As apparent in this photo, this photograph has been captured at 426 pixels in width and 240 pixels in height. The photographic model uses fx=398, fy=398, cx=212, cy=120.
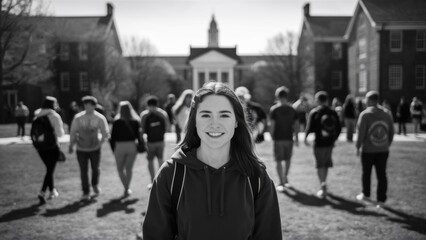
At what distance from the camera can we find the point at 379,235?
5410 millimetres

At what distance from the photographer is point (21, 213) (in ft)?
21.8

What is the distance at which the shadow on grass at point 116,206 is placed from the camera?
6727 millimetres

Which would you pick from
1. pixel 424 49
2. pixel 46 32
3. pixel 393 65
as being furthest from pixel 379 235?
pixel 46 32

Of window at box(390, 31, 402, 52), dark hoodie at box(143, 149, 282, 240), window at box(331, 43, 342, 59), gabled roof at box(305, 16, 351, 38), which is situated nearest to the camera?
dark hoodie at box(143, 149, 282, 240)

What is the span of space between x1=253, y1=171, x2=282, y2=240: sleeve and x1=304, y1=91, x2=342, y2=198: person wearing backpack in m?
5.54

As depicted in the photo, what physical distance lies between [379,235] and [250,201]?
3860mm

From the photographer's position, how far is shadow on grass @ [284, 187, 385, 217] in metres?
6.62

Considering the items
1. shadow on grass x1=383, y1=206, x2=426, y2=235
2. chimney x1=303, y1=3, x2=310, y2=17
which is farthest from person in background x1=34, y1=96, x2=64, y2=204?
chimney x1=303, y1=3, x2=310, y2=17

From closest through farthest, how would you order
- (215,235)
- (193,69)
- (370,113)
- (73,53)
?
1. (215,235)
2. (370,113)
3. (73,53)
4. (193,69)

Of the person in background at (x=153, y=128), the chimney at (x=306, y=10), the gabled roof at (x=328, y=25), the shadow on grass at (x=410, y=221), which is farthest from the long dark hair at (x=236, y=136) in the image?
the chimney at (x=306, y=10)

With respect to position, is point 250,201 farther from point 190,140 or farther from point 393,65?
point 393,65

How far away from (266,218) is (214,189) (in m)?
0.38

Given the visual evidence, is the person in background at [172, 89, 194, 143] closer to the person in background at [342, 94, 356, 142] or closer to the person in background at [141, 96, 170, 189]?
the person in background at [141, 96, 170, 189]

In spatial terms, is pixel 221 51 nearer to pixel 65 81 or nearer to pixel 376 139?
pixel 65 81
